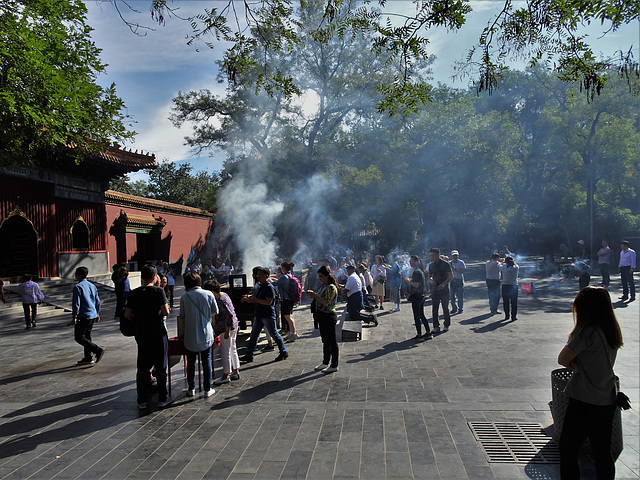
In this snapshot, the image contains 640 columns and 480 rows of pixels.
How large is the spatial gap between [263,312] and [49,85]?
5.29m

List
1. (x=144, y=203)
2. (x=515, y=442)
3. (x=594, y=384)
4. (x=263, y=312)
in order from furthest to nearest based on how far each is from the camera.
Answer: (x=144, y=203)
(x=263, y=312)
(x=515, y=442)
(x=594, y=384)

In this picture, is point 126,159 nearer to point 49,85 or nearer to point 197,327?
point 49,85

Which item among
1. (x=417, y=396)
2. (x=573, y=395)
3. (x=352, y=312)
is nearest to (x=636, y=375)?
(x=417, y=396)

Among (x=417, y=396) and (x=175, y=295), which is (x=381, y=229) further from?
(x=417, y=396)

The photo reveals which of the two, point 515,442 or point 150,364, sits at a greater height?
point 150,364

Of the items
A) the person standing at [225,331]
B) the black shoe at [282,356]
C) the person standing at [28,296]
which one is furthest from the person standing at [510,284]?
the person standing at [28,296]

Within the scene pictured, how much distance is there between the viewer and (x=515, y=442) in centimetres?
394

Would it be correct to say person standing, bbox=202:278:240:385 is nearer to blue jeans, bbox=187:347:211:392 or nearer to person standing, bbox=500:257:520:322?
blue jeans, bbox=187:347:211:392

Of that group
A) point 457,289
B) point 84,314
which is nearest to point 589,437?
point 84,314

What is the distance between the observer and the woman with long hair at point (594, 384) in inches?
116

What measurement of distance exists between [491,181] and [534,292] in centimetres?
1196

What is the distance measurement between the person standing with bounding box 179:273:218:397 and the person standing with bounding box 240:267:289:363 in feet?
4.93

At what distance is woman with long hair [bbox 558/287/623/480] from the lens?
116 inches

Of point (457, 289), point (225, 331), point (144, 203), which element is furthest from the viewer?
point (144, 203)
